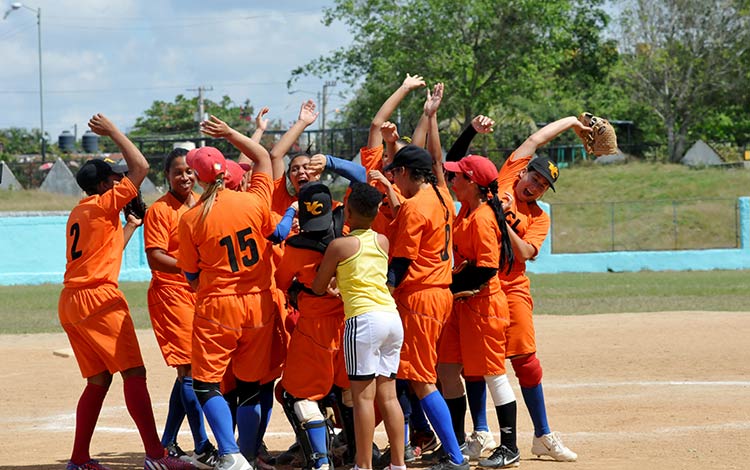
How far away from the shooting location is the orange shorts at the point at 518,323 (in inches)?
280

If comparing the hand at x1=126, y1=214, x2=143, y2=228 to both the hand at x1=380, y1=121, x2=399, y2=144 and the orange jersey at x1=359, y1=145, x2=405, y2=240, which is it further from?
the hand at x1=380, y1=121, x2=399, y2=144

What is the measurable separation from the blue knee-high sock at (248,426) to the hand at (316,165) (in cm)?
165

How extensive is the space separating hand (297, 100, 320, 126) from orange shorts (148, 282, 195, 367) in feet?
4.87

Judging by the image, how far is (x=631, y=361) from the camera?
11.7 m

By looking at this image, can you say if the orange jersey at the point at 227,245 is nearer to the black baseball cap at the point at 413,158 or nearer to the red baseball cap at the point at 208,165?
the red baseball cap at the point at 208,165

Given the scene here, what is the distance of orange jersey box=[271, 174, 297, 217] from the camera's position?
7.49 metres

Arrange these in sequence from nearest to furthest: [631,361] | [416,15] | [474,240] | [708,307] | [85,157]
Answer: [474,240] → [631,361] → [708,307] → [416,15] → [85,157]

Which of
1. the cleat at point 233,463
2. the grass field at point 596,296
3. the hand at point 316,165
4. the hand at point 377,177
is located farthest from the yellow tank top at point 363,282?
the grass field at point 596,296

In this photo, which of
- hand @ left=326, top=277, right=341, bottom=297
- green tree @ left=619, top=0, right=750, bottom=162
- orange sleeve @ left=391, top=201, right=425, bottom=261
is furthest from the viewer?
green tree @ left=619, top=0, right=750, bottom=162

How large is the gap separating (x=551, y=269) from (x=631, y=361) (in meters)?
17.2

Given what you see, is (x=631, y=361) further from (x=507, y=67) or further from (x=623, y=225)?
(x=507, y=67)

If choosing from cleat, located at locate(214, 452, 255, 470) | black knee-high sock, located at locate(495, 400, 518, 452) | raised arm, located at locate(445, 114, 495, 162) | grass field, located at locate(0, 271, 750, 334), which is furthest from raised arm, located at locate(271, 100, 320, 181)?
grass field, located at locate(0, 271, 750, 334)

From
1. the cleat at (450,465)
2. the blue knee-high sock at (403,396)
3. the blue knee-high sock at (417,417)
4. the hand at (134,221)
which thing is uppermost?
the hand at (134,221)

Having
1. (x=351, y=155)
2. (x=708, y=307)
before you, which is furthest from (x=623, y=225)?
(x=708, y=307)
